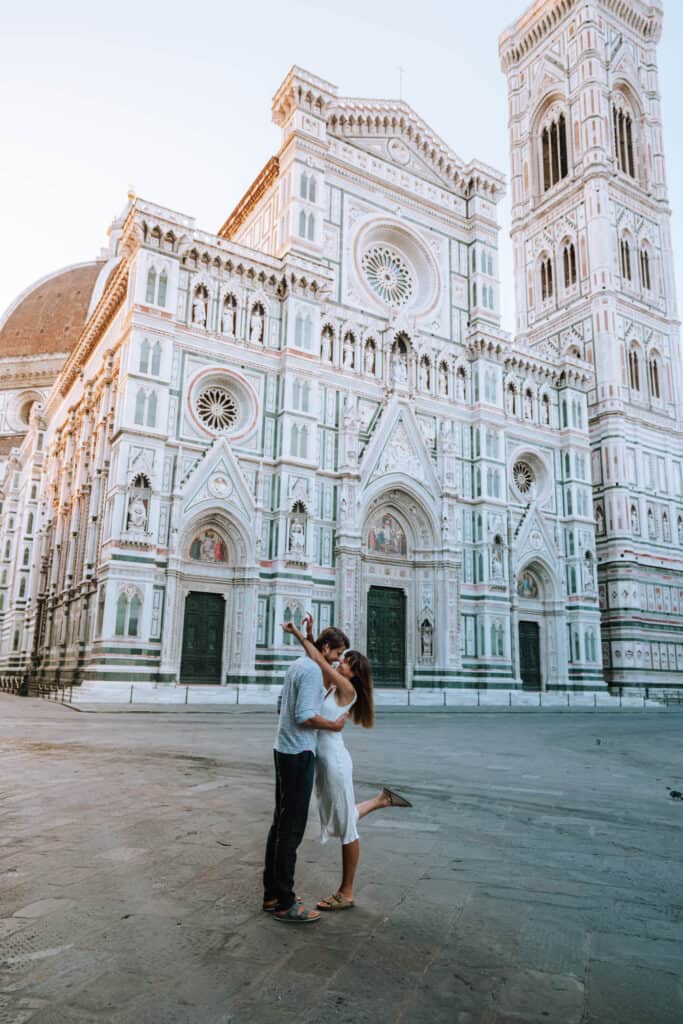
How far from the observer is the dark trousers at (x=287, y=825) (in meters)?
4.09

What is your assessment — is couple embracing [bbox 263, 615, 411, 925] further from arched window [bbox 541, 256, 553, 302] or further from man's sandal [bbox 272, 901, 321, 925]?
arched window [bbox 541, 256, 553, 302]

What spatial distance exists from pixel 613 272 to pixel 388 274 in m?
15.3

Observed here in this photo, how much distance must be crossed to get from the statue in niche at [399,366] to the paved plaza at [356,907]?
24.0 metres

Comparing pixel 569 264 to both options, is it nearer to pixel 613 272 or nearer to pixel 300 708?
pixel 613 272

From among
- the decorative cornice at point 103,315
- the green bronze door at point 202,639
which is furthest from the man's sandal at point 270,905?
the decorative cornice at point 103,315

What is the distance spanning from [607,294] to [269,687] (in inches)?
1163

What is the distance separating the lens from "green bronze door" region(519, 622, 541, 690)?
33.2 metres

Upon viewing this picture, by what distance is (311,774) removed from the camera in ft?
14.1

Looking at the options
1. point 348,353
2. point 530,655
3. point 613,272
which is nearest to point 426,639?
point 530,655

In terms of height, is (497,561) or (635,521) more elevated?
(635,521)

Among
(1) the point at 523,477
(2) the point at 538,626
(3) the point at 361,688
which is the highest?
(1) the point at 523,477

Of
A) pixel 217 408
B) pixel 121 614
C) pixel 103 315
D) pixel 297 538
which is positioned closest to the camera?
pixel 121 614

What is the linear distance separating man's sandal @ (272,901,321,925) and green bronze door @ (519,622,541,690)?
30.5m

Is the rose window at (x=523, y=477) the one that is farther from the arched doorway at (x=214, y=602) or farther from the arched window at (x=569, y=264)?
the arched doorway at (x=214, y=602)
